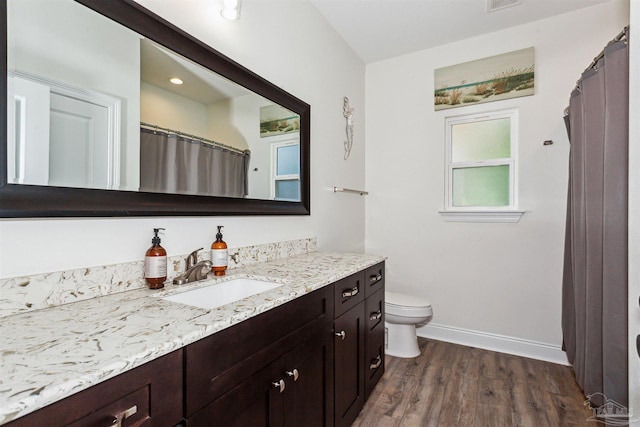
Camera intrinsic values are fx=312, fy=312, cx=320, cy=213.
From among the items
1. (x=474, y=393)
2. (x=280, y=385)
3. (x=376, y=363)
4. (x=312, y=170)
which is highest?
(x=312, y=170)

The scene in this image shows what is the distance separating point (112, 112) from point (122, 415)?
0.96 m

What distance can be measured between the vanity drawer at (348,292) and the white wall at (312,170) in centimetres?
56

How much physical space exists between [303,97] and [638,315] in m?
2.02

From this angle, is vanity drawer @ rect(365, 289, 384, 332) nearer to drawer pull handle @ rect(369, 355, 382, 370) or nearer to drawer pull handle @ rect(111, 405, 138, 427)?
drawer pull handle @ rect(369, 355, 382, 370)

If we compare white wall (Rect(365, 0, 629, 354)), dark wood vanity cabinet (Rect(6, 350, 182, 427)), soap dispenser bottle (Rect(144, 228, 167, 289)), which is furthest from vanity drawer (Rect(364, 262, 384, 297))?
dark wood vanity cabinet (Rect(6, 350, 182, 427))

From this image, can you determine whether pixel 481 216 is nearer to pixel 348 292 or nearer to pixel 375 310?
pixel 375 310

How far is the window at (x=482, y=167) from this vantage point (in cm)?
263

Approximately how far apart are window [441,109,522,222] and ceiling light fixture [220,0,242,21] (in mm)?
2100

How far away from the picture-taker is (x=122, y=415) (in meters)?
0.61

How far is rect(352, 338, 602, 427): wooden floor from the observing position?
5.82ft

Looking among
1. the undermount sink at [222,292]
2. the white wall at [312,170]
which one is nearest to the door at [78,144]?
the white wall at [312,170]

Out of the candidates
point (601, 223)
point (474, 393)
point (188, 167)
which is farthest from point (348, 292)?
point (601, 223)

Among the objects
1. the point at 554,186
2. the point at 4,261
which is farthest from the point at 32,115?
the point at 554,186

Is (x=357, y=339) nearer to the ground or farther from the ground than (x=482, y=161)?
nearer to the ground
